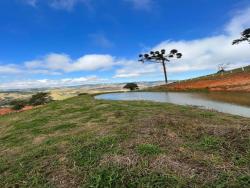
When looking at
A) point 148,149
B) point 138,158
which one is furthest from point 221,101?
point 138,158

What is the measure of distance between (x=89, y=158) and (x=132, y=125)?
3.12 metres

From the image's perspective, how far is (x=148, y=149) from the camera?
271 inches

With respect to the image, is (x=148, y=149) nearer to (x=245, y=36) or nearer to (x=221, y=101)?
(x=221, y=101)

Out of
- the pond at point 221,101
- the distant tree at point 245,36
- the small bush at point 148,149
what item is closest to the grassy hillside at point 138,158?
the small bush at point 148,149

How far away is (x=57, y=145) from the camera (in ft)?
28.2

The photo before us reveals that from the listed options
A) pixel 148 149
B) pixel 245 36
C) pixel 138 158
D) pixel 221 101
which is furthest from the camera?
pixel 245 36

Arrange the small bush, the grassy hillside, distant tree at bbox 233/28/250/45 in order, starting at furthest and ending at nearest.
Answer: distant tree at bbox 233/28/250/45 < the small bush < the grassy hillside

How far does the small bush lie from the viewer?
675cm

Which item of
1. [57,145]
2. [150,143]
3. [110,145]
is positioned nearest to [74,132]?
[57,145]

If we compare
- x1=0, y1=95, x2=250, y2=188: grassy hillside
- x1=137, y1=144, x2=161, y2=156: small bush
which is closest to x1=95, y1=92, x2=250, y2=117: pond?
x1=0, y1=95, x2=250, y2=188: grassy hillside

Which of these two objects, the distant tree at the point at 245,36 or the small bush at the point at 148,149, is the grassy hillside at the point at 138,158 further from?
the distant tree at the point at 245,36

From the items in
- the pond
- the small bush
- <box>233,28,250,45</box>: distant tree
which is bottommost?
the pond

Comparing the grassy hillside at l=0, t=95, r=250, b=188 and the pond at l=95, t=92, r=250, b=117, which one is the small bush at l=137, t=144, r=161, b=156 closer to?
the grassy hillside at l=0, t=95, r=250, b=188

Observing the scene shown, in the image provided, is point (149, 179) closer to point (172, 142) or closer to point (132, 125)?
point (172, 142)
